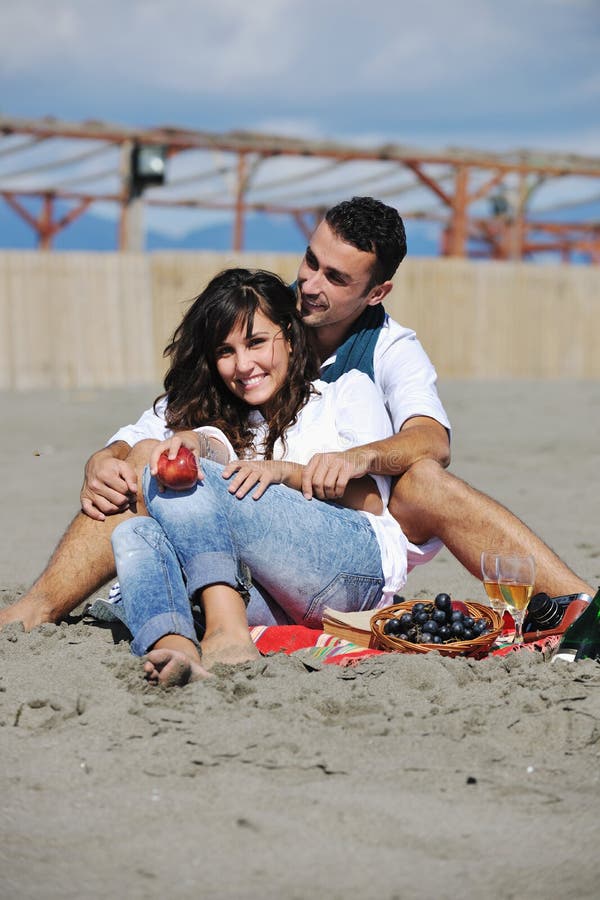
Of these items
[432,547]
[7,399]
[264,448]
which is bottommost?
[7,399]

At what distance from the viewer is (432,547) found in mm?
3467

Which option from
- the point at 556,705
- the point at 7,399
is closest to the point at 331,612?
the point at 556,705

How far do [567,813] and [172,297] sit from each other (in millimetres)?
12104

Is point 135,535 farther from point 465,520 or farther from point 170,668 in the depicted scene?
point 465,520

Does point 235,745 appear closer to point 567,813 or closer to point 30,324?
point 567,813

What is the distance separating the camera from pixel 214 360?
135 inches

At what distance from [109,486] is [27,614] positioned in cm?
57

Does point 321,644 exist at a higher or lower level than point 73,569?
lower

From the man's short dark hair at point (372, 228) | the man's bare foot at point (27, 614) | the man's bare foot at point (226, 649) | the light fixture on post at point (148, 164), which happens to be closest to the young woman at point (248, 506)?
the man's bare foot at point (226, 649)

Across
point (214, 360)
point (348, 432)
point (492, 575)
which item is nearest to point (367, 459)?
point (348, 432)

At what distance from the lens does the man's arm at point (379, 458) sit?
3.13 meters

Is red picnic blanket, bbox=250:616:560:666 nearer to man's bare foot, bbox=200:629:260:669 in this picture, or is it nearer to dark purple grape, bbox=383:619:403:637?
dark purple grape, bbox=383:619:403:637

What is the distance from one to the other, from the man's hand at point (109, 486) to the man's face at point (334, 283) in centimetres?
87

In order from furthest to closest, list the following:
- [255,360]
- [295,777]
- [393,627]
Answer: [255,360] < [393,627] < [295,777]
